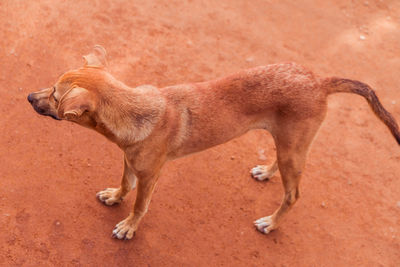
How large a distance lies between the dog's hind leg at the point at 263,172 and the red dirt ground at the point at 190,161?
4.5 inches

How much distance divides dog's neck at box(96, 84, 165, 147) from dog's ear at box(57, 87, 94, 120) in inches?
7.7

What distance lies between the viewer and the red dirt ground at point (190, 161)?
4703mm

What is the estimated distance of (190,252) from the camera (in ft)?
15.5

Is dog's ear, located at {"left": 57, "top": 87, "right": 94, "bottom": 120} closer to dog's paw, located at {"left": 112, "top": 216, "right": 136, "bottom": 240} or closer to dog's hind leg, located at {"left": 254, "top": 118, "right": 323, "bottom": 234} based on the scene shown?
dog's paw, located at {"left": 112, "top": 216, "right": 136, "bottom": 240}

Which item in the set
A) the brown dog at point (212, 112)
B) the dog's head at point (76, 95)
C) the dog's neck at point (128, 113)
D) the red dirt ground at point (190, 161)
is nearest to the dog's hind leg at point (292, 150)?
the brown dog at point (212, 112)

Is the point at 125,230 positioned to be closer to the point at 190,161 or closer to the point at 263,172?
the point at 190,161

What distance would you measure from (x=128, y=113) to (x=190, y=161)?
1.99m

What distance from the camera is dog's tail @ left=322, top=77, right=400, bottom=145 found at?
4.14 metres

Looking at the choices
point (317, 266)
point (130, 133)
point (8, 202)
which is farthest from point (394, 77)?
point (8, 202)

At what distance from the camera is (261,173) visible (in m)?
5.56

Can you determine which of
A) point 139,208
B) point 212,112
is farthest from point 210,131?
point 139,208

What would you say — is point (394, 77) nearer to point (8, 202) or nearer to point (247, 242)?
point (247, 242)

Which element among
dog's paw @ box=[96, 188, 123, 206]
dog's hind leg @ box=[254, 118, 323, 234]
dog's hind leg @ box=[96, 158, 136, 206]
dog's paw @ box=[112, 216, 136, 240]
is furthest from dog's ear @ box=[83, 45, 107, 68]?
dog's hind leg @ box=[254, 118, 323, 234]

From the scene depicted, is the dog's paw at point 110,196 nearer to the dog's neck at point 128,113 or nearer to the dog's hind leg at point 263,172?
the dog's neck at point 128,113
